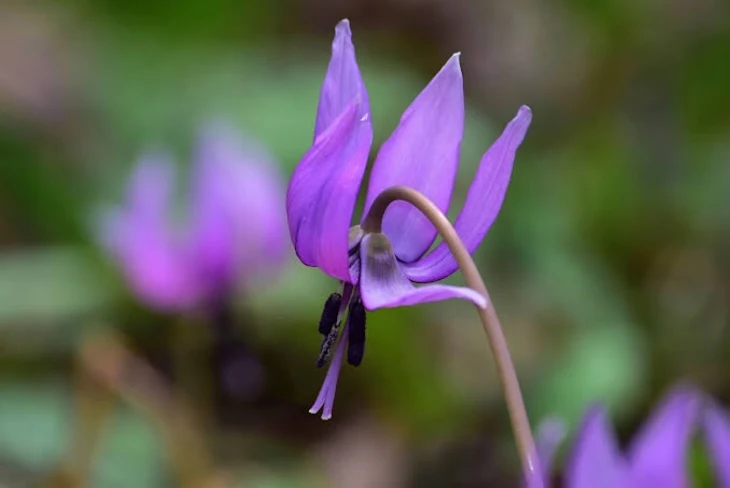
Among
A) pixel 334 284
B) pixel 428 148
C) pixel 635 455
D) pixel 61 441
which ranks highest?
pixel 428 148

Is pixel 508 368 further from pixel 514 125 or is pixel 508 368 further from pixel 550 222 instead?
pixel 550 222

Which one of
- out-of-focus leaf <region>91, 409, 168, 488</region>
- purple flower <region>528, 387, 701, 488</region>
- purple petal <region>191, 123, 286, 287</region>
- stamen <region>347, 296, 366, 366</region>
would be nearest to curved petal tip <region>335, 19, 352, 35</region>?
stamen <region>347, 296, 366, 366</region>

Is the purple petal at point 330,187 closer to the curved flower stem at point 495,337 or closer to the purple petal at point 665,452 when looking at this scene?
the curved flower stem at point 495,337

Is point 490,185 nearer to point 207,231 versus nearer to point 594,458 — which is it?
point 594,458

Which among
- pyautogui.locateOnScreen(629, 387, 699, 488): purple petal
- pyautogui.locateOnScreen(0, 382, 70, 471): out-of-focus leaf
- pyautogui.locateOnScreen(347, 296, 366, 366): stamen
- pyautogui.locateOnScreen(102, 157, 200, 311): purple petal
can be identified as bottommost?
pyautogui.locateOnScreen(0, 382, 70, 471): out-of-focus leaf

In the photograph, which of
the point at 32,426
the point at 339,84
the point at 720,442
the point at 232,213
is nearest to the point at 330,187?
the point at 339,84

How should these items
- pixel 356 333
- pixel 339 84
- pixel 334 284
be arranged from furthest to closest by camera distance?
pixel 334 284, pixel 356 333, pixel 339 84

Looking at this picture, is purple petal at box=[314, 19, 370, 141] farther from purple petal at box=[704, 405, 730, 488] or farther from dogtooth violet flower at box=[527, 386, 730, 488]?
purple petal at box=[704, 405, 730, 488]
